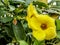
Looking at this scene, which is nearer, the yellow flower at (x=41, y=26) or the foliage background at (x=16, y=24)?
the yellow flower at (x=41, y=26)

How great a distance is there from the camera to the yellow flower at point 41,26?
0.54 meters

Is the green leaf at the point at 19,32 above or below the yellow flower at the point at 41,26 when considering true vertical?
below

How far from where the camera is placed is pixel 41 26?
0.55 metres

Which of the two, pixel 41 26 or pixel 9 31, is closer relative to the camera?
pixel 41 26

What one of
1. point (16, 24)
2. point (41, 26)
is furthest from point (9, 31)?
point (41, 26)

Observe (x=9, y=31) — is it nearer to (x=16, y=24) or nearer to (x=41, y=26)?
(x=16, y=24)

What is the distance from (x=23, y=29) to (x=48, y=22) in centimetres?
14

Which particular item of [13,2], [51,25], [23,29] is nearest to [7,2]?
[13,2]

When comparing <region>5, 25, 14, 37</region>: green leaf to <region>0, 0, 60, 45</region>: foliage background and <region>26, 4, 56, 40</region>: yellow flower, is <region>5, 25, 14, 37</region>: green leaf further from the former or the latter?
<region>26, 4, 56, 40</region>: yellow flower

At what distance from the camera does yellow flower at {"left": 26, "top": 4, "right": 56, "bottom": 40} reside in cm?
54

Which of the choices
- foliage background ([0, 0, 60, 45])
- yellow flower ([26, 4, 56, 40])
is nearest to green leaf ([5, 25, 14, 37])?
foliage background ([0, 0, 60, 45])

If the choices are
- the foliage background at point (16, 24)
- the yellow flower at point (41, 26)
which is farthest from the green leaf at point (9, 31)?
the yellow flower at point (41, 26)

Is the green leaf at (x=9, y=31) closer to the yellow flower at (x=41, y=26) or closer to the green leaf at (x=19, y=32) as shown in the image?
the green leaf at (x=19, y=32)

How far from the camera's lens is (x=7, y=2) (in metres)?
0.70
